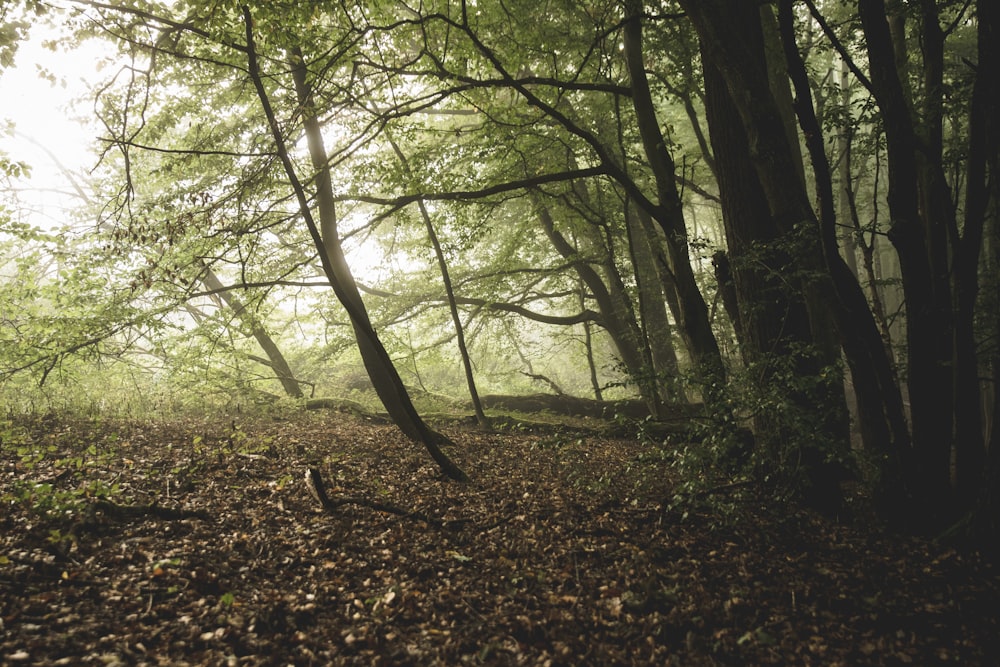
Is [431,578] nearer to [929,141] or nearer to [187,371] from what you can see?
[929,141]

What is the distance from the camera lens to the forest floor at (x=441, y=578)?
3371mm

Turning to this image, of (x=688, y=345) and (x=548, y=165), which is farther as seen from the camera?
(x=548, y=165)

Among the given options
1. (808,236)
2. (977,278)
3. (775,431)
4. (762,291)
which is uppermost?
(808,236)

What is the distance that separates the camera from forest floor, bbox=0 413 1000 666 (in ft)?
11.1

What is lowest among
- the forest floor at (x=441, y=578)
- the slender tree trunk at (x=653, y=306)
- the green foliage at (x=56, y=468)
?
the forest floor at (x=441, y=578)

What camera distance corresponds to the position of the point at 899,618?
375 cm

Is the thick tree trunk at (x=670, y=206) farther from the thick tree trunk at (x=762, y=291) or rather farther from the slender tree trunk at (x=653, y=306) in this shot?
the slender tree trunk at (x=653, y=306)

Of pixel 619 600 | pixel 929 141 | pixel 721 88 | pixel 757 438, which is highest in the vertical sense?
pixel 721 88

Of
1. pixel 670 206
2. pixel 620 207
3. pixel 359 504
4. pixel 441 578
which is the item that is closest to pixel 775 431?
pixel 441 578

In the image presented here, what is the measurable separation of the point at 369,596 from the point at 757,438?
3760 millimetres

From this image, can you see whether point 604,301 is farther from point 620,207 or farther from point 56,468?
point 56,468

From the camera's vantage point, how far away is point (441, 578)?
4363mm

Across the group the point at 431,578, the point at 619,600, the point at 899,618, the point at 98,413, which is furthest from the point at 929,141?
the point at 98,413

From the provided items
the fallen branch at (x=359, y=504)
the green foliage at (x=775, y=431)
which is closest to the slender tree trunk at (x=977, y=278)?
the green foliage at (x=775, y=431)
